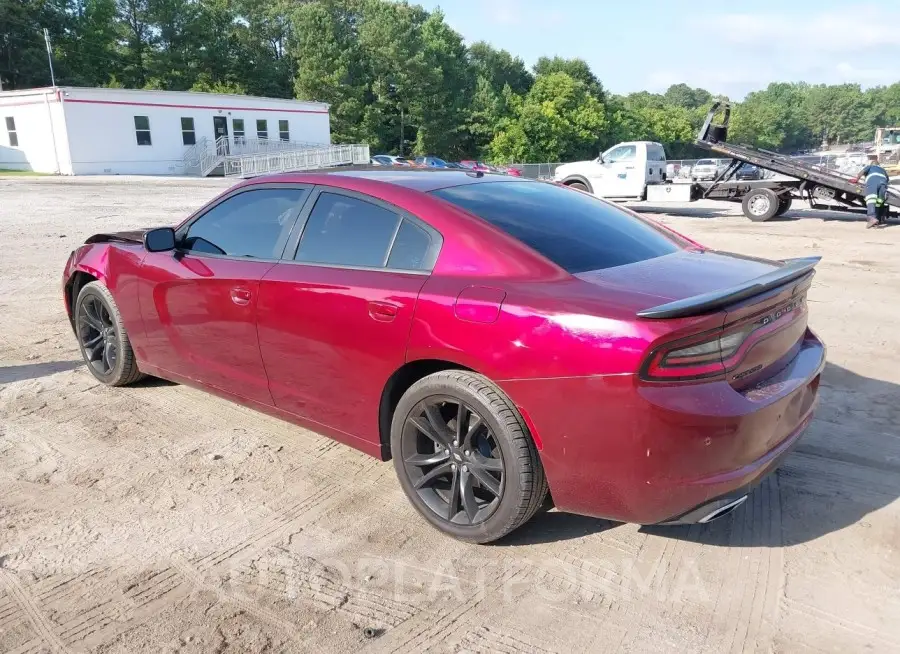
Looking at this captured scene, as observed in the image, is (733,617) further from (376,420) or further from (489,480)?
(376,420)

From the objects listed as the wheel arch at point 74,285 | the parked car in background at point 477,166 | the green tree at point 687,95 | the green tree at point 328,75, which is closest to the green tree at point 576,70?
the green tree at point 328,75

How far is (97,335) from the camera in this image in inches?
198

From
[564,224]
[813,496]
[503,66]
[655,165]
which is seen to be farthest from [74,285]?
[503,66]

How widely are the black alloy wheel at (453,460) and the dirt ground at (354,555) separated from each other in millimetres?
182

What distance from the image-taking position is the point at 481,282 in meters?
2.86

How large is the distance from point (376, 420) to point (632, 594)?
134cm

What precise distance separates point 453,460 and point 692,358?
1115mm

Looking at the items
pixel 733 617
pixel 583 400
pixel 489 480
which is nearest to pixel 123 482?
pixel 489 480

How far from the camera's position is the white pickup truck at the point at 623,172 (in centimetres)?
1886

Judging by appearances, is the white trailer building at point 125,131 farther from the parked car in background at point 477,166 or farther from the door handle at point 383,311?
the door handle at point 383,311

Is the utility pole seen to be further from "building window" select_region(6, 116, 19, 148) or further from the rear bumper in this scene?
the rear bumper

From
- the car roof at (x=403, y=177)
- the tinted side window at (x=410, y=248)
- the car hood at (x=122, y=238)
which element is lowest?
the car hood at (x=122, y=238)

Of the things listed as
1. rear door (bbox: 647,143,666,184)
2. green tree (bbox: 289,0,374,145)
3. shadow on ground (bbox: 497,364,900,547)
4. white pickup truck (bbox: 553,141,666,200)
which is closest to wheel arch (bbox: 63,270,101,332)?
shadow on ground (bbox: 497,364,900,547)

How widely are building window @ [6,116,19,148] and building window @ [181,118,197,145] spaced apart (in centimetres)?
785
